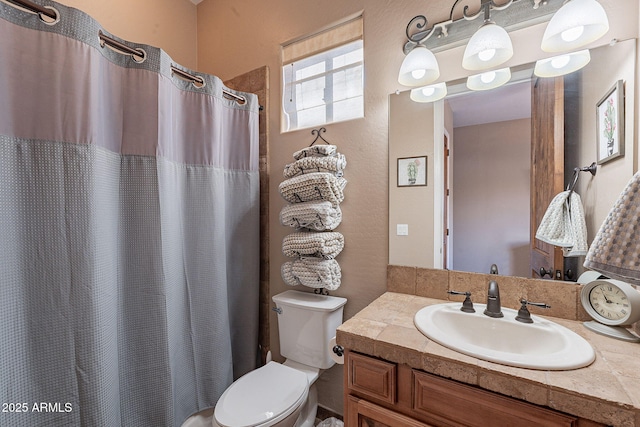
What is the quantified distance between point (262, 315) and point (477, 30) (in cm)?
200

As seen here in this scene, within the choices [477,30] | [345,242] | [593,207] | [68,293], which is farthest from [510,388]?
[68,293]

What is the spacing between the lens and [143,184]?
1270mm

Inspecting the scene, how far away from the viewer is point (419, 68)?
1.27 metres

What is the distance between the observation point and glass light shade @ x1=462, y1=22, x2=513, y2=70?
112 cm

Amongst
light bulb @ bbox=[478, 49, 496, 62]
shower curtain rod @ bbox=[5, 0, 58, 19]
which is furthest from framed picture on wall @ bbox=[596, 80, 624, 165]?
shower curtain rod @ bbox=[5, 0, 58, 19]

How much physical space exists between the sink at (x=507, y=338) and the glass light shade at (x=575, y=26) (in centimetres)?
105

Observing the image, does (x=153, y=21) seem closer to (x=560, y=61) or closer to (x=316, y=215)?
(x=316, y=215)

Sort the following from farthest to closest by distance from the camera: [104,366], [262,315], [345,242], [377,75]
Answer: [262,315], [345,242], [377,75], [104,366]

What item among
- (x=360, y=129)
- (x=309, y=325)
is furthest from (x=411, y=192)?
(x=309, y=325)

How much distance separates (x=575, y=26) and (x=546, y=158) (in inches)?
18.5

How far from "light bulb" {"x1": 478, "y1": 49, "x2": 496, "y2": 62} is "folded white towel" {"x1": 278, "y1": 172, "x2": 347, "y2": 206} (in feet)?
2.72

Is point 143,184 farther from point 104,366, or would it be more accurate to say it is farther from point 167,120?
point 104,366

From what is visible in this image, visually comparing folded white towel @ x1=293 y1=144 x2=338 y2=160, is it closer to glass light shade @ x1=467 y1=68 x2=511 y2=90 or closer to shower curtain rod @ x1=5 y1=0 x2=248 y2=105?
shower curtain rod @ x1=5 y1=0 x2=248 y2=105

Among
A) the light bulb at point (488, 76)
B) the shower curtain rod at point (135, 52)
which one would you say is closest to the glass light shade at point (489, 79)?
the light bulb at point (488, 76)
